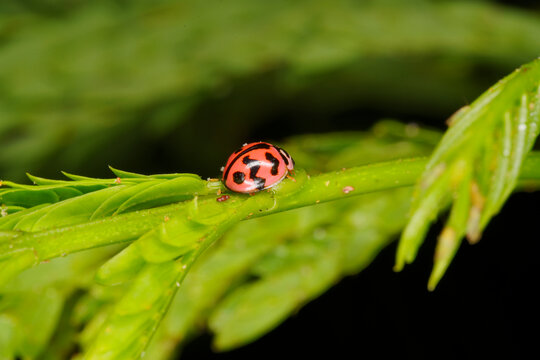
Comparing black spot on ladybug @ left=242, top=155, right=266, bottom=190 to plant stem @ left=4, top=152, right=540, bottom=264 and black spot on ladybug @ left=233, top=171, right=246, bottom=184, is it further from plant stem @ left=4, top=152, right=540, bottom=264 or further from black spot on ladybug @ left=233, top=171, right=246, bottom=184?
plant stem @ left=4, top=152, right=540, bottom=264

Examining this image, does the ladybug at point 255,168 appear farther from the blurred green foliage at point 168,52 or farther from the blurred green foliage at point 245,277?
the blurred green foliage at point 168,52

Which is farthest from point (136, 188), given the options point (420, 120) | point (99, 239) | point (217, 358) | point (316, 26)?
point (420, 120)

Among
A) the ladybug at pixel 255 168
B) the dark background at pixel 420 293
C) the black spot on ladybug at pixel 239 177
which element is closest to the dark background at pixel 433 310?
the dark background at pixel 420 293

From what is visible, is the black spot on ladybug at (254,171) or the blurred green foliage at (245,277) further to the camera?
the blurred green foliage at (245,277)

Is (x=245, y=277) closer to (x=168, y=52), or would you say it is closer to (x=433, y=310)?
(x=433, y=310)

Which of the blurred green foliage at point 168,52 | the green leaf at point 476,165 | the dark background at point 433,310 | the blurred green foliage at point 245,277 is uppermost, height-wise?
the blurred green foliage at point 168,52

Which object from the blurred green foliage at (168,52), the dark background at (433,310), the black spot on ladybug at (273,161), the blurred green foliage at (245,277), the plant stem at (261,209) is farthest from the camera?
the blurred green foliage at (168,52)

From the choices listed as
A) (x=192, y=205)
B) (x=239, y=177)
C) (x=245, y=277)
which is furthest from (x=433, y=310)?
(x=192, y=205)

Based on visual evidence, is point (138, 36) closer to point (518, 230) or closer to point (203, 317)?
point (203, 317)
